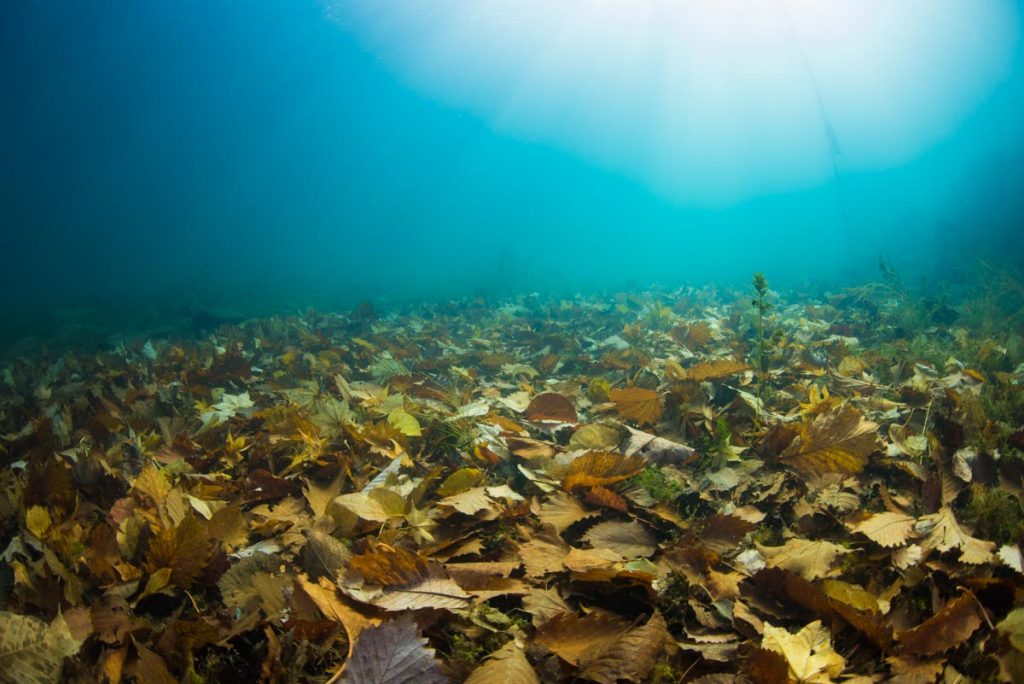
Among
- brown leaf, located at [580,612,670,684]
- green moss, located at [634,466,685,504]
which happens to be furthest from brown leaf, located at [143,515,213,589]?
green moss, located at [634,466,685,504]

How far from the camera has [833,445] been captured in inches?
80.2

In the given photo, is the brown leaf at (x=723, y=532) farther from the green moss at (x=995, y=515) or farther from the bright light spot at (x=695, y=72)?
the bright light spot at (x=695, y=72)

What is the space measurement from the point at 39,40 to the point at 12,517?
8198 centimetres

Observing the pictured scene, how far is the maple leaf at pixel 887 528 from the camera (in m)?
1.55

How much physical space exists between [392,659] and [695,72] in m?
110

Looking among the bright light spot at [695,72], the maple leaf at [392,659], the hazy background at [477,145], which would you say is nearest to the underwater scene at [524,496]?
the maple leaf at [392,659]

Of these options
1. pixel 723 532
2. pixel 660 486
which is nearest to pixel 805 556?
pixel 723 532

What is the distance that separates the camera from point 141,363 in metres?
→ 5.69

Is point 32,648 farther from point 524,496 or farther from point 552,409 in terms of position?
point 552,409

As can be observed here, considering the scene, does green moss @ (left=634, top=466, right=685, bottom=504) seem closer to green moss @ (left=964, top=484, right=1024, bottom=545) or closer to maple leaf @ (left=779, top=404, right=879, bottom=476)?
maple leaf @ (left=779, top=404, right=879, bottom=476)

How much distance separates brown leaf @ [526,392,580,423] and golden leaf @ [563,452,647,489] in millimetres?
788

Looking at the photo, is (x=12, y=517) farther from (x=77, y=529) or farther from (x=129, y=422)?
(x=129, y=422)

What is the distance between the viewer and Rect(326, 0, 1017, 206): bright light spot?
5866cm

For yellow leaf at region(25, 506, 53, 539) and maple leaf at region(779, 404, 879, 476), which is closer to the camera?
yellow leaf at region(25, 506, 53, 539)
